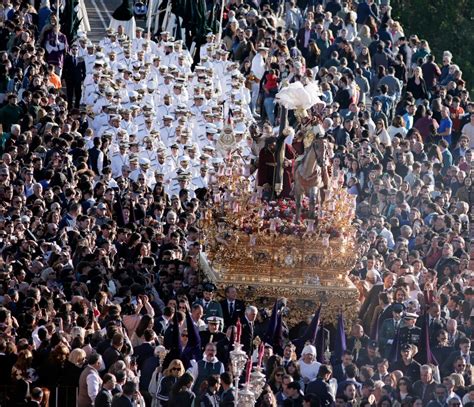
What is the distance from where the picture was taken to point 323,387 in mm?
32844

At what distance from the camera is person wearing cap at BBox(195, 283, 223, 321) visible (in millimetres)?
37312

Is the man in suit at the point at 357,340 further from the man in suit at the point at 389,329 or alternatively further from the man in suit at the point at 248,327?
the man in suit at the point at 248,327

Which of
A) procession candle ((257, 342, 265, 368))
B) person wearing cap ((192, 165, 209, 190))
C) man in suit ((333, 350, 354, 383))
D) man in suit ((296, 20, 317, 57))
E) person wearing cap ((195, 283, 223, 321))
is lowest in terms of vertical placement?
man in suit ((333, 350, 354, 383))

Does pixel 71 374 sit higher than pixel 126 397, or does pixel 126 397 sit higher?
pixel 71 374

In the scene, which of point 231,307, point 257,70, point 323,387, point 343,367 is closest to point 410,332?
point 343,367

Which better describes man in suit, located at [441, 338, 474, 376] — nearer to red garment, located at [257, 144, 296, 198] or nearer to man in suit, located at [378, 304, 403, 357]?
man in suit, located at [378, 304, 403, 357]

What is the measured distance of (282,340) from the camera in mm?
36219

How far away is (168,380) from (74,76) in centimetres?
1796

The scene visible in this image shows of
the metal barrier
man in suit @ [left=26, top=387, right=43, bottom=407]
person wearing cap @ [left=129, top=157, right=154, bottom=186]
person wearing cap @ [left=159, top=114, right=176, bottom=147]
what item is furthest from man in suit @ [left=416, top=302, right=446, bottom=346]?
person wearing cap @ [left=159, top=114, right=176, bottom=147]

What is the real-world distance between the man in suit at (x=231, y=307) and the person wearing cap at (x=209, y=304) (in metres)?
0.19

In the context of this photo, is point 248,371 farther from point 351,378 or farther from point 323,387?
point 351,378

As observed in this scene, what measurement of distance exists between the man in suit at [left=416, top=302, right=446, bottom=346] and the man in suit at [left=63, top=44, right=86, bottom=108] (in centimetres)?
1399

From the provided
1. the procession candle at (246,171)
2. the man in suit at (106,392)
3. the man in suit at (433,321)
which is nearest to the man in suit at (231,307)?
the man in suit at (433,321)

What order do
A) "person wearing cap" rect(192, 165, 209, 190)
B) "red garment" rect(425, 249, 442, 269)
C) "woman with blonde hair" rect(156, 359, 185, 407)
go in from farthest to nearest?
"person wearing cap" rect(192, 165, 209, 190) → "red garment" rect(425, 249, 442, 269) → "woman with blonde hair" rect(156, 359, 185, 407)
